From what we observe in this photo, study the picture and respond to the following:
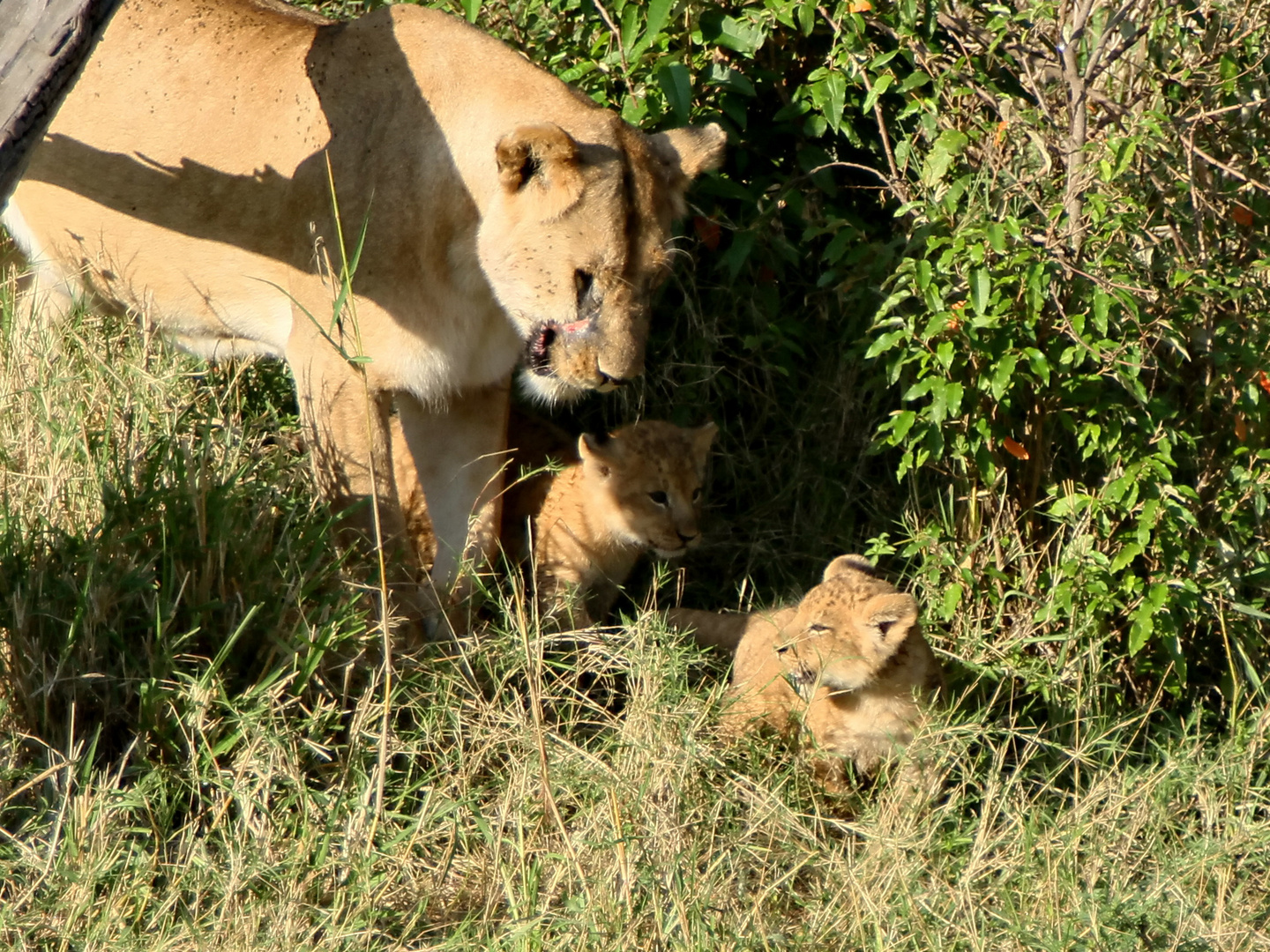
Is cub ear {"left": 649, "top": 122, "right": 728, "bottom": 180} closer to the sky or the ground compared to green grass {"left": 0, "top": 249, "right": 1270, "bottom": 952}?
closer to the sky

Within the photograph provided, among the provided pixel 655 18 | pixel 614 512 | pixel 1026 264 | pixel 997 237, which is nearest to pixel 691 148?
pixel 655 18

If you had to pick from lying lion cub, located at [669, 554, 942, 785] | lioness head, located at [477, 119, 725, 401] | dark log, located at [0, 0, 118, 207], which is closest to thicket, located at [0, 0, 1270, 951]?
lying lion cub, located at [669, 554, 942, 785]

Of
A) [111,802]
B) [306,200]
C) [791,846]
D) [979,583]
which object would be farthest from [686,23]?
[111,802]

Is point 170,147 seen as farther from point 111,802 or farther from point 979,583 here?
point 979,583

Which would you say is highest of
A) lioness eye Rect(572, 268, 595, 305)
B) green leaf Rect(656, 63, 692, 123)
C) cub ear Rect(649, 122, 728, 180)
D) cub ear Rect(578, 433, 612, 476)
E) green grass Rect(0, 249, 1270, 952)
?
green leaf Rect(656, 63, 692, 123)

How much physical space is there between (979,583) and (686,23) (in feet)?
6.96

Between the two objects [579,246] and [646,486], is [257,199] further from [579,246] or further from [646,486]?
[646,486]

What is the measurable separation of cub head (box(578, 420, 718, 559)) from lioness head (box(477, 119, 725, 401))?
2.29 ft

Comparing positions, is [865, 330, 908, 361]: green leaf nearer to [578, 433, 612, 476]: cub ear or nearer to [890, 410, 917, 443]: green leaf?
[890, 410, 917, 443]: green leaf

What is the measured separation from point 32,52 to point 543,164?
1462 millimetres

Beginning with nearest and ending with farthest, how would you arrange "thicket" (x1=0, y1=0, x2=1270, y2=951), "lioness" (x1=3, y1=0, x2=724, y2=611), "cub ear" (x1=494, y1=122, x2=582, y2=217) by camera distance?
"thicket" (x1=0, y1=0, x2=1270, y2=951), "cub ear" (x1=494, y1=122, x2=582, y2=217), "lioness" (x1=3, y1=0, x2=724, y2=611)

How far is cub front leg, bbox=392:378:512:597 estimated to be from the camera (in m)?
5.28

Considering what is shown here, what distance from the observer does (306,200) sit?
4742 mm

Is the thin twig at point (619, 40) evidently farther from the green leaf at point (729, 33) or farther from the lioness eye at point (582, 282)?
the lioness eye at point (582, 282)
